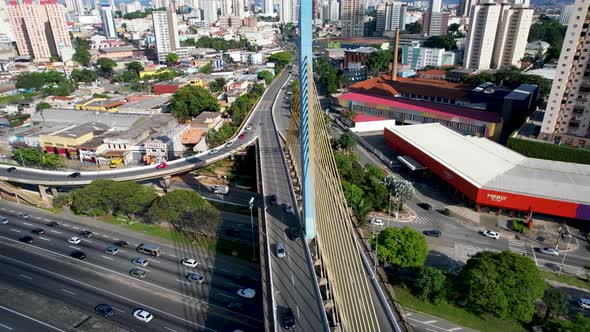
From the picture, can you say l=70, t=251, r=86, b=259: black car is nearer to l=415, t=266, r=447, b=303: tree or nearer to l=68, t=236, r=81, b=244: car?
l=68, t=236, r=81, b=244: car

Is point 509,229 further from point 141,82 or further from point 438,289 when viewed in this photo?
point 141,82

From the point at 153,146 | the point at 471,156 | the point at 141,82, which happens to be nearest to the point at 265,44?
the point at 141,82

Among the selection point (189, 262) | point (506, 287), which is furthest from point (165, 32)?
point (506, 287)

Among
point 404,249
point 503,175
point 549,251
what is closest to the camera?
point 404,249

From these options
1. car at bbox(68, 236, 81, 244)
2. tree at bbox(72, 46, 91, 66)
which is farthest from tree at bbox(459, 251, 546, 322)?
tree at bbox(72, 46, 91, 66)

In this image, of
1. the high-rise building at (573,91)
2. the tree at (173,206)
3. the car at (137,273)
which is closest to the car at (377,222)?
the tree at (173,206)

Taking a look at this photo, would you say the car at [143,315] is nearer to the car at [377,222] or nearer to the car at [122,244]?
the car at [122,244]

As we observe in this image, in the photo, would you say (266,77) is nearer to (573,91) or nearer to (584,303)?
(573,91)
